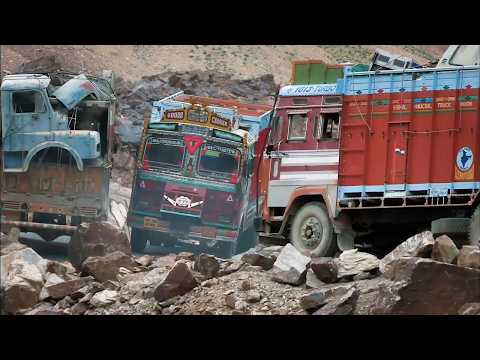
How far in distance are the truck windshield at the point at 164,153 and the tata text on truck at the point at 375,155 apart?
2916mm

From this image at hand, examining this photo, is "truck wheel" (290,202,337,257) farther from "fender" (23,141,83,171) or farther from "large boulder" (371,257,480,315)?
"fender" (23,141,83,171)

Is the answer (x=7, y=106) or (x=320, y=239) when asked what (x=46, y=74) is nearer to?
(x=7, y=106)

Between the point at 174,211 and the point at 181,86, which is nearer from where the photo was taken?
the point at 174,211

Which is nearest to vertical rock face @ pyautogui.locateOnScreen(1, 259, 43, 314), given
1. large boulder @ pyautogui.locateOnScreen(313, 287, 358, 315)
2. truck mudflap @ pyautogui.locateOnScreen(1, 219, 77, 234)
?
truck mudflap @ pyautogui.locateOnScreen(1, 219, 77, 234)

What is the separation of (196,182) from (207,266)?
4.73 meters

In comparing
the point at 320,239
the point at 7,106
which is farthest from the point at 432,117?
the point at 7,106

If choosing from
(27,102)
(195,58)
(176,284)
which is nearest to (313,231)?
(176,284)

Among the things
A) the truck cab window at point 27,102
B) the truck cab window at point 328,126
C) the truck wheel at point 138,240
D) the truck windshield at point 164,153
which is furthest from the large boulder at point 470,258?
the truck cab window at point 27,102

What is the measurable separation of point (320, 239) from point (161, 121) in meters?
4.99

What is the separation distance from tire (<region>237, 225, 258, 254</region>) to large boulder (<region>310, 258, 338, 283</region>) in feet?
20.0

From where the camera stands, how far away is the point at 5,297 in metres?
15.1

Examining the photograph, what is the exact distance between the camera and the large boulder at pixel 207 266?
50.5 feet
